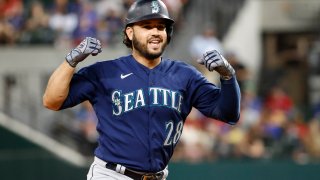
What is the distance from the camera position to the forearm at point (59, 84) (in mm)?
5582

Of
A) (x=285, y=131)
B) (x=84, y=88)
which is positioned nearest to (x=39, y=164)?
(x=285, y=131)

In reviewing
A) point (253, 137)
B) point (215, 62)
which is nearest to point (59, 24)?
point (253, 137)

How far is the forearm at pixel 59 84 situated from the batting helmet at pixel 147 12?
530 mm

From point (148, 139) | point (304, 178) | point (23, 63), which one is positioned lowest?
point (304, 178)

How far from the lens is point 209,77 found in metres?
15.6

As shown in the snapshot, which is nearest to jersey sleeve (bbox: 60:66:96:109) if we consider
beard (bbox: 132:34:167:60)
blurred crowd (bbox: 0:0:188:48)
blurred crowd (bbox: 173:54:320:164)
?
beard (bbox: 132:34:167:60)

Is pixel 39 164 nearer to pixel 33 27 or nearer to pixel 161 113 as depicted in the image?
pixel 33 27

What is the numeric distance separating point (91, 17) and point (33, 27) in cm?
97

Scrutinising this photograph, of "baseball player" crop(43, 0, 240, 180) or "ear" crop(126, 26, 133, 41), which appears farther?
"ear" crop(126, 26, 133, 41)

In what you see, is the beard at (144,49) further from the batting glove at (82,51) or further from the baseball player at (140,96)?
the batting glove at (82,51)

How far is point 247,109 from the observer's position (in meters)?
13.7

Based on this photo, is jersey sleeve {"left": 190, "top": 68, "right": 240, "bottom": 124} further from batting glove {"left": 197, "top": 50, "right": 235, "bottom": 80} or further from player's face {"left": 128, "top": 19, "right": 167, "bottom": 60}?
player's face {"left": 128, "top": 19, "right": 167, "bottom": 60}

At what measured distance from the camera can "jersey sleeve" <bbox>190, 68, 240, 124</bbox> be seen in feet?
18.6

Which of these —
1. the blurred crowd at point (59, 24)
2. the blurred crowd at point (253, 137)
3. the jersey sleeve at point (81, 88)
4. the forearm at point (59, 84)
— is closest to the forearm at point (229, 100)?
the jersey sleeve at point (81, 88)
